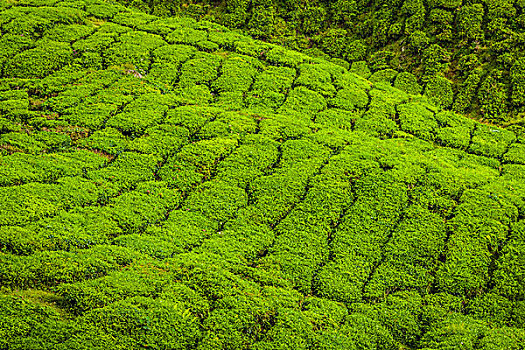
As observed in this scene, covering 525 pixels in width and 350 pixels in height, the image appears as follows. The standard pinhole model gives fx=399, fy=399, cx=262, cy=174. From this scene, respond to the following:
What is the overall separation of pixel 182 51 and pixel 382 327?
21106 millimetres

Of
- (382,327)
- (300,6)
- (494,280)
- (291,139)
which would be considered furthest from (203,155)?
(300,6)

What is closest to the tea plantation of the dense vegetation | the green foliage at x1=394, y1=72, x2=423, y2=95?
the green foliage at x1=394, y1=72, x2=423, y2=95

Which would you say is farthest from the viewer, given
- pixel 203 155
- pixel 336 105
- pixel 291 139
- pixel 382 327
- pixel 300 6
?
pixel 300 6

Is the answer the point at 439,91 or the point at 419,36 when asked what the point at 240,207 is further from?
the point at 419,36

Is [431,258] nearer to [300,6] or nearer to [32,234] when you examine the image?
[32,234]

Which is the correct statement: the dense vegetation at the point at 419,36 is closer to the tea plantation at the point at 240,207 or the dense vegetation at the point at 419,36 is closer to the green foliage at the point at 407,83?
the green foliage at the point at 407,83

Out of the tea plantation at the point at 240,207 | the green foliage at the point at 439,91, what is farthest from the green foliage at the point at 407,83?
the green foliage at the point at 439,91

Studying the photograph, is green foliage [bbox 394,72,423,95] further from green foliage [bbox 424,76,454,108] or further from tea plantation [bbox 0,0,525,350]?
green foliage [bbox 424,76,454,108]

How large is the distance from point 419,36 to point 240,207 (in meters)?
19.2

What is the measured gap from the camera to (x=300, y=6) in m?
32.1

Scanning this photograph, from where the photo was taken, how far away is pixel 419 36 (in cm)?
2738

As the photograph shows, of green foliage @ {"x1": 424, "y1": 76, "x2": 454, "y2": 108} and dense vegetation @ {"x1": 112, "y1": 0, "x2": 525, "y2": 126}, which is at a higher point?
dense vegetation @ {"x1": 112, "y1": 0, "x2": 525, "y2": 126}

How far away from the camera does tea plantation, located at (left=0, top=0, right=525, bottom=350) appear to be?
12156 millimetres

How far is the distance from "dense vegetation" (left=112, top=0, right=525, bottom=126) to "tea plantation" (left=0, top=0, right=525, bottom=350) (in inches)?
73.1
